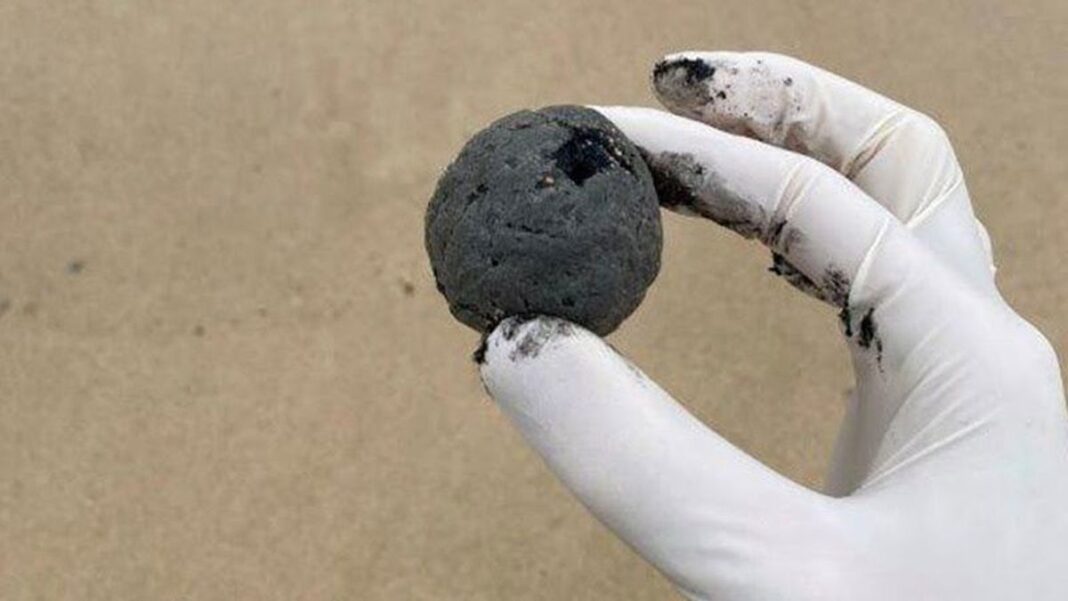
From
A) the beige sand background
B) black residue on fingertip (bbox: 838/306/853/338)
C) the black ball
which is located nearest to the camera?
the black ball

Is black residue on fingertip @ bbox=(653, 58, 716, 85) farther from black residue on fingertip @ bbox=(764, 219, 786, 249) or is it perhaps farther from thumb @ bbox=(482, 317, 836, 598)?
thumb @ bbox=(482, 317, 836, 598)

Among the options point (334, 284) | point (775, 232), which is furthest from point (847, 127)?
point (334, 284)

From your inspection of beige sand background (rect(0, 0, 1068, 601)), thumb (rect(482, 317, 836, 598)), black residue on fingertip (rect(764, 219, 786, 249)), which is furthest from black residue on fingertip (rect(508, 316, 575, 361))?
beige sand background (rect(0, 0, 1068, 601))

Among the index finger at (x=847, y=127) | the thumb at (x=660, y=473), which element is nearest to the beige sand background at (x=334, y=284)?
the index finger at (x=847, y=127)

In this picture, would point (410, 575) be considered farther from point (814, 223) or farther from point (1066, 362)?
point (1066, 362)

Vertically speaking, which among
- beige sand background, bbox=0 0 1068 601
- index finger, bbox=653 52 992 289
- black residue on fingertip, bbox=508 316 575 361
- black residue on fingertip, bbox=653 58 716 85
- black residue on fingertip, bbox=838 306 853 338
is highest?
black residue on fingertip, bbox=653 58 716 85

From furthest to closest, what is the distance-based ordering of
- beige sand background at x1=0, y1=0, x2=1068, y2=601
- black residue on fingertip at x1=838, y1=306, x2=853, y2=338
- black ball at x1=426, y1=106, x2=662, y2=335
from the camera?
beige sand background at x1=0, y1=0, x2=1068, y2=601 < black residue on fingertip at x1=838, y1=306, x2=853, y2=338 < black ball at x1=426, y1=106, x2=662, y2=335

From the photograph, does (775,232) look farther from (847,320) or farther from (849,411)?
(849,411)
